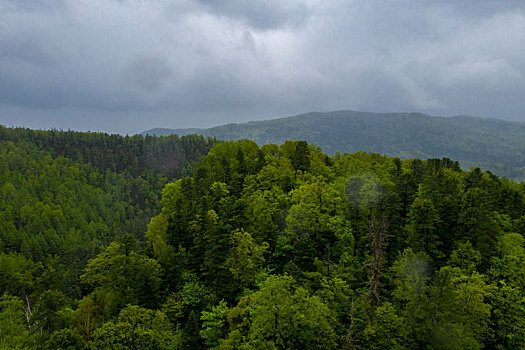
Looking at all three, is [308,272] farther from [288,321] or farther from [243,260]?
[288,321]

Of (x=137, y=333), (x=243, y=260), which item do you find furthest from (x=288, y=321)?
(x=137, y=333)

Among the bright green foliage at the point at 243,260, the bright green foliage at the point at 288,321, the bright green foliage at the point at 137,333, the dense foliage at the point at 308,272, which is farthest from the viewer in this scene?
the bright green foliage at the point at 243,260

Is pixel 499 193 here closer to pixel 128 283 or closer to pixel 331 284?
pixel 331 284

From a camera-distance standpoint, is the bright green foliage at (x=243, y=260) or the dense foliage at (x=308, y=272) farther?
the bright green foliage at (x=243, y=260)

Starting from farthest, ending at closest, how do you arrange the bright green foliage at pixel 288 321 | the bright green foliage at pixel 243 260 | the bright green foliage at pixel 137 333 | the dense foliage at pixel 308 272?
Result: the bright green foliage at pixel 243 260 → the bright green foliage at pixel 137 333 → the dense foliage at pixel 308 272 → the bright green foliage at pixel 288 321

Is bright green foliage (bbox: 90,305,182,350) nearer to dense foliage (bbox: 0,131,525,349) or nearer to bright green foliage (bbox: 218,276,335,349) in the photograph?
dense foliage (bbox: 0,131,525,349)

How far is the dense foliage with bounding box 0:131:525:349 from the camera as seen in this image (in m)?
30.8

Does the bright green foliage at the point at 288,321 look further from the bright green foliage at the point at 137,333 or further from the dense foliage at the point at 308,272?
the bright green foliage at the point at 137,333

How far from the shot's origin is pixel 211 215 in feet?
164

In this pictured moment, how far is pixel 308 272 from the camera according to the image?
38.4 metres

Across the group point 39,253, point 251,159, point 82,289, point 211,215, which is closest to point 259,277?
point 211,215

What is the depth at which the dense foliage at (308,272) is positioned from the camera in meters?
30.8

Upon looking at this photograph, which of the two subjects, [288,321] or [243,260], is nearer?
[288,321]

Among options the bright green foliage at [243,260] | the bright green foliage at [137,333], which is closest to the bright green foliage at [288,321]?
the bright green foliage at [243,260]
